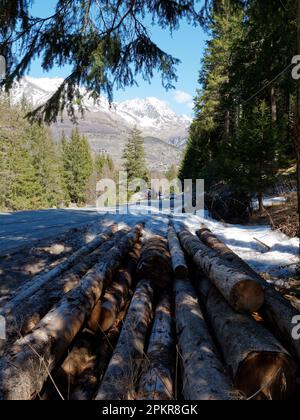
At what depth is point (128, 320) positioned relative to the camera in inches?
150

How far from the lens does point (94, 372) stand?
10.8ft

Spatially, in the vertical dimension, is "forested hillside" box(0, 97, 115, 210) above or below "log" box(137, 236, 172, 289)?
above

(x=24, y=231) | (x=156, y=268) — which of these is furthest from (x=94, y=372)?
(x=24, y=231)

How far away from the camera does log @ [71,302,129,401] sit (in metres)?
2.95

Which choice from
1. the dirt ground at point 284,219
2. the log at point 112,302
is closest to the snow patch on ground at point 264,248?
the dirt ground at point 284,219

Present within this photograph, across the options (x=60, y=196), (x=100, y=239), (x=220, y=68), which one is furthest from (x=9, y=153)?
(x=100, y=239)

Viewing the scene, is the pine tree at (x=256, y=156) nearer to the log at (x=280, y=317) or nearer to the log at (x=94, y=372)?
the log at (x=280, y=317)

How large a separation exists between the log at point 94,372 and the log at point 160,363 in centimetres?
51

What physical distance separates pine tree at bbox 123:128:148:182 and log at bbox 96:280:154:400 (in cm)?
4677

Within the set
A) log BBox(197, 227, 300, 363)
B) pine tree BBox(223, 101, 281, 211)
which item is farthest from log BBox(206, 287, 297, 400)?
pine tree BBox(223, 101, 281, 211)

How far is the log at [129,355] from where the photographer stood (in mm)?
2574

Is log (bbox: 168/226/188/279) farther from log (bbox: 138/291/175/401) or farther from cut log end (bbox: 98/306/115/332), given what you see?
cut log end (bbox: 98/306/115/332)

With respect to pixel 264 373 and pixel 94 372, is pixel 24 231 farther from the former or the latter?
pixel 264 373

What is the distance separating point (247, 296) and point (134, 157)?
4812cm
